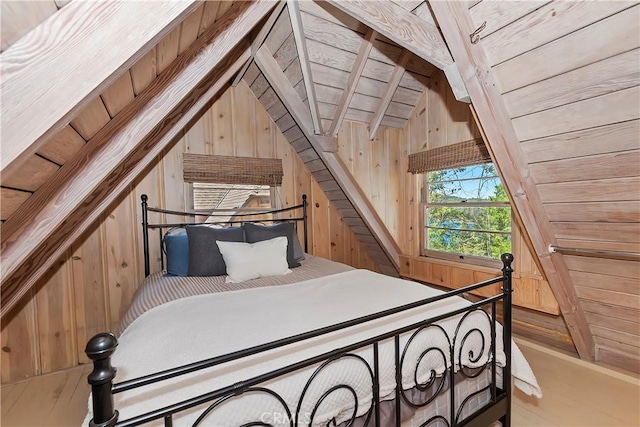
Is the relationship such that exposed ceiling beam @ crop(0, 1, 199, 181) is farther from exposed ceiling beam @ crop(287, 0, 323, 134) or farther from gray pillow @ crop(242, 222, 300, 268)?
gray pillow @ crop(242, 222, 300, 268)

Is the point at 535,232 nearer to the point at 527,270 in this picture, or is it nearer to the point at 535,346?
the point at 527,270

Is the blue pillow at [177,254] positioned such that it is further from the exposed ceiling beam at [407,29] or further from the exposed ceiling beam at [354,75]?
the exposed ceiling beam at [407,29]

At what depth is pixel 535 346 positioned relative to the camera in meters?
2.49

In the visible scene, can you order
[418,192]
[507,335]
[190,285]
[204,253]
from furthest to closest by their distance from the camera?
[418,192], [204,253], [190,285], [507,335]

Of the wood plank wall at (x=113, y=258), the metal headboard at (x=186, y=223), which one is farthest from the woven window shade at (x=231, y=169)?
the metal headboard at (x=186, y=223)

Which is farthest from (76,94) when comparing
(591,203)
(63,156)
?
(591,203)

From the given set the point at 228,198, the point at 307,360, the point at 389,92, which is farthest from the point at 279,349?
the point at 389,92

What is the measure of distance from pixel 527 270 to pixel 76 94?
9.73ft

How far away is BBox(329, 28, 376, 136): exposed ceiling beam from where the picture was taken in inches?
87.0

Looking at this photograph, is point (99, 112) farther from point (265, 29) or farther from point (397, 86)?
point (397, 86)

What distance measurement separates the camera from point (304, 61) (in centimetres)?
216

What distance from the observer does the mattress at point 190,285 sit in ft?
5.63

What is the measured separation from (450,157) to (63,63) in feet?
9.39

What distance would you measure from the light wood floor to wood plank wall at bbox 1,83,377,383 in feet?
0.71
